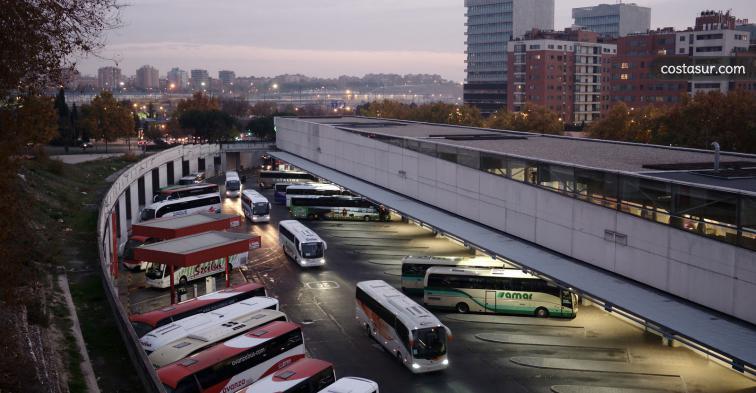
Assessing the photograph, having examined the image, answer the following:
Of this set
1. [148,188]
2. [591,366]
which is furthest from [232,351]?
[148,188]

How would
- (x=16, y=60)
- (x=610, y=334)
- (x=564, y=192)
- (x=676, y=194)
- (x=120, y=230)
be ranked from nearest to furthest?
(x=16, y=60)
(x=676, y=194)
(x=610, y=334)
(x=564, y=192)
(x=120, y=230)

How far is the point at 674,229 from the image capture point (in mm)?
15547

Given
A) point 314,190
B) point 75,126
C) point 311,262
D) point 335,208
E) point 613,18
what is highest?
point 613,18

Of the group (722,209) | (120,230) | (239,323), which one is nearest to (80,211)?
(120,230)

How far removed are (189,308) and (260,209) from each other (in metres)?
18.4

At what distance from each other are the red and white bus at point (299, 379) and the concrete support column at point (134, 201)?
23.0m

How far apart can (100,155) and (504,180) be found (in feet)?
118

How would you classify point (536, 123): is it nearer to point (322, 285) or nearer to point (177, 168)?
point (177, 168)

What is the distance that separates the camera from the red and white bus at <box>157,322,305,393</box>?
13516 millimetres

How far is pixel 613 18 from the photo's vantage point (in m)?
164

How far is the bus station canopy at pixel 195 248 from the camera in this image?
64.7 feet

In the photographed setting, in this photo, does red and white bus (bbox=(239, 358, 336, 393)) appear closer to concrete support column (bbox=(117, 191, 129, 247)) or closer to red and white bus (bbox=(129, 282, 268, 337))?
red and white bus (bbox=(129, 282, 268, 337))

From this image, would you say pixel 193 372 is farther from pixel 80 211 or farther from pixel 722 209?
pixel 80 211

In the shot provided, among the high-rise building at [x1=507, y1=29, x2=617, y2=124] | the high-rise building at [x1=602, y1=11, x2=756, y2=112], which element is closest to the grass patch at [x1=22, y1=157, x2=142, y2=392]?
the high-rise building at [x1=602, y1=11, x2=756, y2=112]
